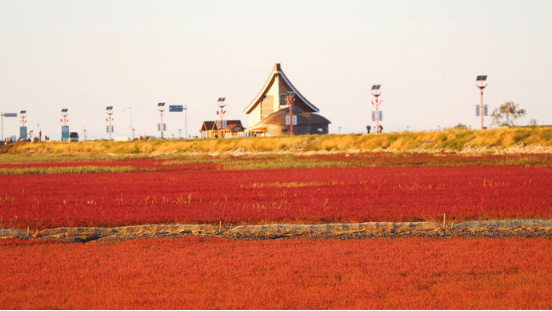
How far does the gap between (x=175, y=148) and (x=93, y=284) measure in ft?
256

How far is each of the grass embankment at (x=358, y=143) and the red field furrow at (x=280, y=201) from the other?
2595 cm

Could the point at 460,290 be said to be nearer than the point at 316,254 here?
Yes

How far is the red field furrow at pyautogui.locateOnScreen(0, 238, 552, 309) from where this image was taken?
841 cm

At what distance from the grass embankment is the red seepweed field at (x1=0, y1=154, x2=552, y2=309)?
34978 mm

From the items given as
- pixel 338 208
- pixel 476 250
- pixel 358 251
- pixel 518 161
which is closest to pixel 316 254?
pixel 358 251

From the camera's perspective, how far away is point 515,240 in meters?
13.3

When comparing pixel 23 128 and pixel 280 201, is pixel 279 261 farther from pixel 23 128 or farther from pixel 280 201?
pixel 23 128

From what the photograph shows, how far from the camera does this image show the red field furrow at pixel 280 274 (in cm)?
841

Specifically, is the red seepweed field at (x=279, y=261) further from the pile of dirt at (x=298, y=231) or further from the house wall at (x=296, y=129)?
the house wall at (x=296, y=129)

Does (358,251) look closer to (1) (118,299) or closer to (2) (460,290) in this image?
(2) (460,290)

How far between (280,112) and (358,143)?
32618 millimetres

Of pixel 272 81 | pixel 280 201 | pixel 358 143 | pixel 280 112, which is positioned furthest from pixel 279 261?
pixel 272 81

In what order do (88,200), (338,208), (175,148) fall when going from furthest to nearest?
(175,148) < (88,200) < (338,208)

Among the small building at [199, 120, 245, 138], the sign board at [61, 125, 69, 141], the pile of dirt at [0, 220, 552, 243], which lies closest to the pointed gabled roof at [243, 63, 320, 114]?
the small building at [199, 120, 245, 138]
